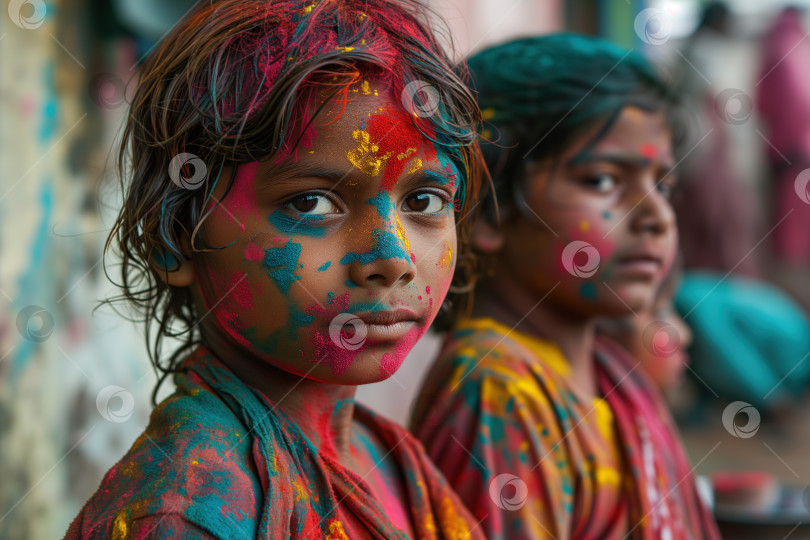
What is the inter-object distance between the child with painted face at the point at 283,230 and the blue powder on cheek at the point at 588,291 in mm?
598

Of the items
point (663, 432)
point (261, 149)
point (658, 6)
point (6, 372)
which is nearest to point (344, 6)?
point (261, 149)

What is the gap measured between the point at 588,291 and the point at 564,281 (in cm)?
5

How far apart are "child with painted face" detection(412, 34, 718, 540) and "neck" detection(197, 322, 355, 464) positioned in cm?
37

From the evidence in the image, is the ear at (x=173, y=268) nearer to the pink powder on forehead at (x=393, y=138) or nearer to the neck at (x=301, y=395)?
the neck at (x=301, y=395)

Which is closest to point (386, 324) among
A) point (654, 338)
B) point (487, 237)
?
point (487, 237)

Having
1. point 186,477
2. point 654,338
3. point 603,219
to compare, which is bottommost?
point 186,477

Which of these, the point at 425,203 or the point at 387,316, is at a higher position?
the point at 425,203

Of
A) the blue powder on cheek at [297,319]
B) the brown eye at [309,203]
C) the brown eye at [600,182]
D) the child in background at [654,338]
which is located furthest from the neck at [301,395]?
the child in background at [654,338]

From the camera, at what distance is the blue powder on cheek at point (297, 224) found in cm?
93

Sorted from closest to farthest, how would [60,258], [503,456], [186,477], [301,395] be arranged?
1. [186,477]
2. [301,395]
3. [503,456]
4. [60,258]

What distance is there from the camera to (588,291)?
1.59 metres

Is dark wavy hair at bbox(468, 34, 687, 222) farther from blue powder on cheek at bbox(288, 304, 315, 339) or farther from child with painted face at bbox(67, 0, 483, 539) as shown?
blue powder on cheek at bbox(288, 304, 315, 339)

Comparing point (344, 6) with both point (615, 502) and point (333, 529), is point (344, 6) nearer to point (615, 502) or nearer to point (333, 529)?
point (333, 529)

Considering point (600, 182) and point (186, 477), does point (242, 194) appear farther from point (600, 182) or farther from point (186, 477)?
A: point (600, 182)
